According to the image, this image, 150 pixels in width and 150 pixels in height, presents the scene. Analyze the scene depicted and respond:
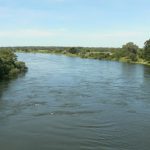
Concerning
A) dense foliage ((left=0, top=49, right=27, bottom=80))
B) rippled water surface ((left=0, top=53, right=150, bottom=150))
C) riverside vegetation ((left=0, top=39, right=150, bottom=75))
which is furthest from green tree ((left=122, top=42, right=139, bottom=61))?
rippled water surface ((left=0, top=53, right=150, bottom=150))

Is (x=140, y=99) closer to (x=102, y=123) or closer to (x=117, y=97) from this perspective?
(x=117, y=97)

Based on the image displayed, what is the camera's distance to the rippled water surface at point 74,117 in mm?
19719

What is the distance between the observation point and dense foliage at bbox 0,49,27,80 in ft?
155

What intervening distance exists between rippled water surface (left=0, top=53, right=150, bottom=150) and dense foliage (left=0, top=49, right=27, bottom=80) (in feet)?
24.6

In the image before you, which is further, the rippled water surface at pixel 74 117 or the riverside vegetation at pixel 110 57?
the riverside vegetation at pixel 110 57

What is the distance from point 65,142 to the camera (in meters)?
19.8

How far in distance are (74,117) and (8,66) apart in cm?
2674

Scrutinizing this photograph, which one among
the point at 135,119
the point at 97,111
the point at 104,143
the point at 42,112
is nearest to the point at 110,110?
the point at 97,111

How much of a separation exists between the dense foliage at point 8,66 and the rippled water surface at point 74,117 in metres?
7.51

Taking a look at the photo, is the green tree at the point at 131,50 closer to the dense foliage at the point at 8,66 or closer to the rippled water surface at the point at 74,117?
the dense foliage at the point at 8,66

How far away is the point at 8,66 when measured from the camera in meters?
49.6

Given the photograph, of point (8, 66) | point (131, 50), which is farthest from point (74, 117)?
point (131, 50)

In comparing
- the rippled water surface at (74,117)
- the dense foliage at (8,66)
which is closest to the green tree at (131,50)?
the dense foliage at (8,66)

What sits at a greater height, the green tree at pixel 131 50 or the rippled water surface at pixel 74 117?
the green tree at pixel 131 50
